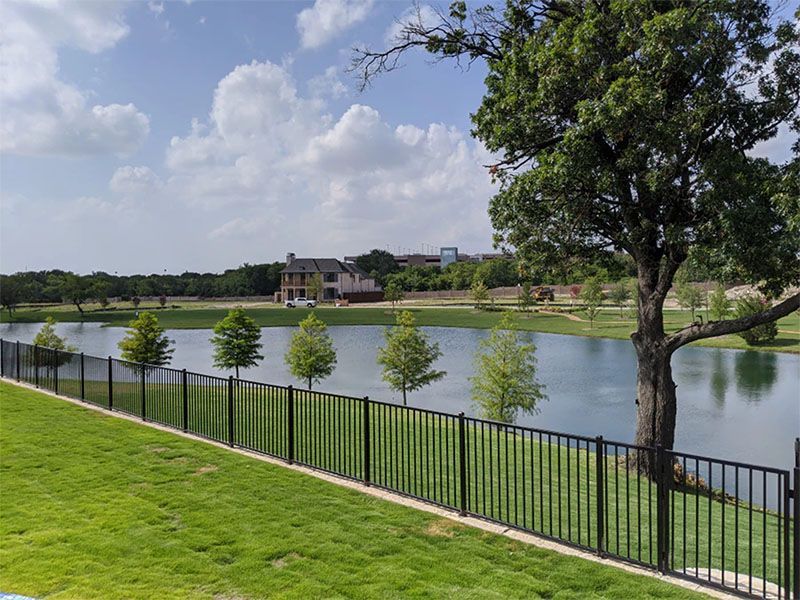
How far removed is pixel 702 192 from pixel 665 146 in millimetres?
1253

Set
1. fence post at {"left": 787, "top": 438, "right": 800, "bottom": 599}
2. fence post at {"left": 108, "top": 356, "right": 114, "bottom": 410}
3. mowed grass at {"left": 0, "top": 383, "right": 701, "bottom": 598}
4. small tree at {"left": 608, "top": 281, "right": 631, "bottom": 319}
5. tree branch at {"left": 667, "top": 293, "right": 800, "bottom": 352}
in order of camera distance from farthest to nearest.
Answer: small tree at {"left": 608, "top": 281, "right": 631, "bottom": 319} → fence post at {"left": 108, "top": 356, "right": 114, "bottom": 410} → tree branch at {"left": 667, "top": 293, "right": 800, "bottom": 352} → mowed grass at {"left": 0, "top": 383, "right": 701, "bottom": 598} → fence post at {"left": 787, "top": 438, "right": 800, "bottom": 599}

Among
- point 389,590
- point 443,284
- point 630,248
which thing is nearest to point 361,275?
point 443,284

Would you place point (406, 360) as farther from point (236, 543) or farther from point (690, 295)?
point (690, 295)

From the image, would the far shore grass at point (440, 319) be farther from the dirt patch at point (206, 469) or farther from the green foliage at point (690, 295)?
the dirt patch at point (206, 469)

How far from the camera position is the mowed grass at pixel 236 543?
4.48m

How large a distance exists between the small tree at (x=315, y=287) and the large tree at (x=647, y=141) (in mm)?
85256

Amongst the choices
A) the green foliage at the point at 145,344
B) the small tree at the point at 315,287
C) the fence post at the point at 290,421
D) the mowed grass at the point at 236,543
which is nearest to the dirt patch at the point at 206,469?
the mowed grass at the point at 236,543

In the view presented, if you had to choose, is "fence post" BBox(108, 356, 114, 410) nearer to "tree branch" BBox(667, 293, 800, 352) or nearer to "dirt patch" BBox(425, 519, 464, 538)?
"dirt patch" BBox(425, 519, 464, 538)

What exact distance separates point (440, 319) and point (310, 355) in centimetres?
4300

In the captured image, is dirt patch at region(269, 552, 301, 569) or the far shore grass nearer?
dirt patch at region(269, 552, 301, 569)

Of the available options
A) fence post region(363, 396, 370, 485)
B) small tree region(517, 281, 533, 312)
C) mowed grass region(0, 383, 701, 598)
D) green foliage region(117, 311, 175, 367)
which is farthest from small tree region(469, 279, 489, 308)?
fence post region(363, 396, 370, 485)

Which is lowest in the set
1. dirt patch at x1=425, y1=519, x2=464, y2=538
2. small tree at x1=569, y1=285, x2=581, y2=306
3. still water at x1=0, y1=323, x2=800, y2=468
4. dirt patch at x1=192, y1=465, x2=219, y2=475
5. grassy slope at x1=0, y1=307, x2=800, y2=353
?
still water at x1=0, y1=323, x2=800, y2=468

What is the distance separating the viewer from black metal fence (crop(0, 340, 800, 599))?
491cm

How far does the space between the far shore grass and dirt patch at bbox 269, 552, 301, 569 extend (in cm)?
4711
